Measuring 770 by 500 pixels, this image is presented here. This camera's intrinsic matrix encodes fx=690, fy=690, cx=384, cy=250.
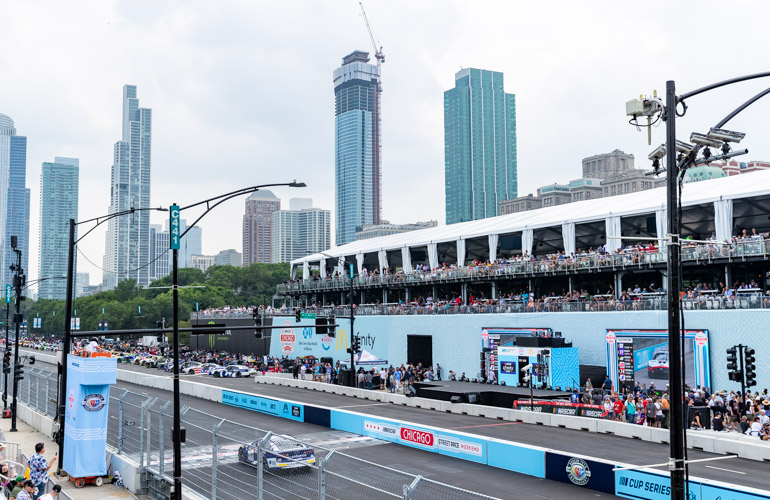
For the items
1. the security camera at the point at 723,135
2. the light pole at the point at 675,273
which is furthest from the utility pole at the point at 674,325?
the security camera at the point at 723,135

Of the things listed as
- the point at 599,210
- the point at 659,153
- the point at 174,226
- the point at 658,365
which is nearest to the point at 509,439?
the point at 658,365

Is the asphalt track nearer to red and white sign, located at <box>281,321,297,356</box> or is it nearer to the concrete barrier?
the concrete barrier

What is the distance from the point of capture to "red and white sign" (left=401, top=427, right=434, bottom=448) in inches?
943

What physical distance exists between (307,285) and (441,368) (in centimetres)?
2818

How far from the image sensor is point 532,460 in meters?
20.3

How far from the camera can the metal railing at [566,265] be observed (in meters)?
36.2

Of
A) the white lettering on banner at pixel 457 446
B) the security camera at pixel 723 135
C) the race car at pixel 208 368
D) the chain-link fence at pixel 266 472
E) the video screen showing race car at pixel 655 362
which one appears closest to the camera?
the security camera at pixel 723 135

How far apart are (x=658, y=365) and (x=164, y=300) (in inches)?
4567

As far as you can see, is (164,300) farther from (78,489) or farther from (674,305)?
(674,305)

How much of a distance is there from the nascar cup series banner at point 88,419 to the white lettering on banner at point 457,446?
34.8 feet

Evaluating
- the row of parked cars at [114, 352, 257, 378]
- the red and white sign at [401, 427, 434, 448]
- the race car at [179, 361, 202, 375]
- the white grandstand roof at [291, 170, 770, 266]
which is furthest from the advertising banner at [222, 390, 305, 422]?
the white grandstand roof at [291, 170, 770, 266]

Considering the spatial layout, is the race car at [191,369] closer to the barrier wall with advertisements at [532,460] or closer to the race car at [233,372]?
the race car at [233,372]

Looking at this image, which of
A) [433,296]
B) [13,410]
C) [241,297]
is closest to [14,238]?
[13,410]

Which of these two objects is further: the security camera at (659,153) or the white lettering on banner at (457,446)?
the white lettering on banner at (457,446)
